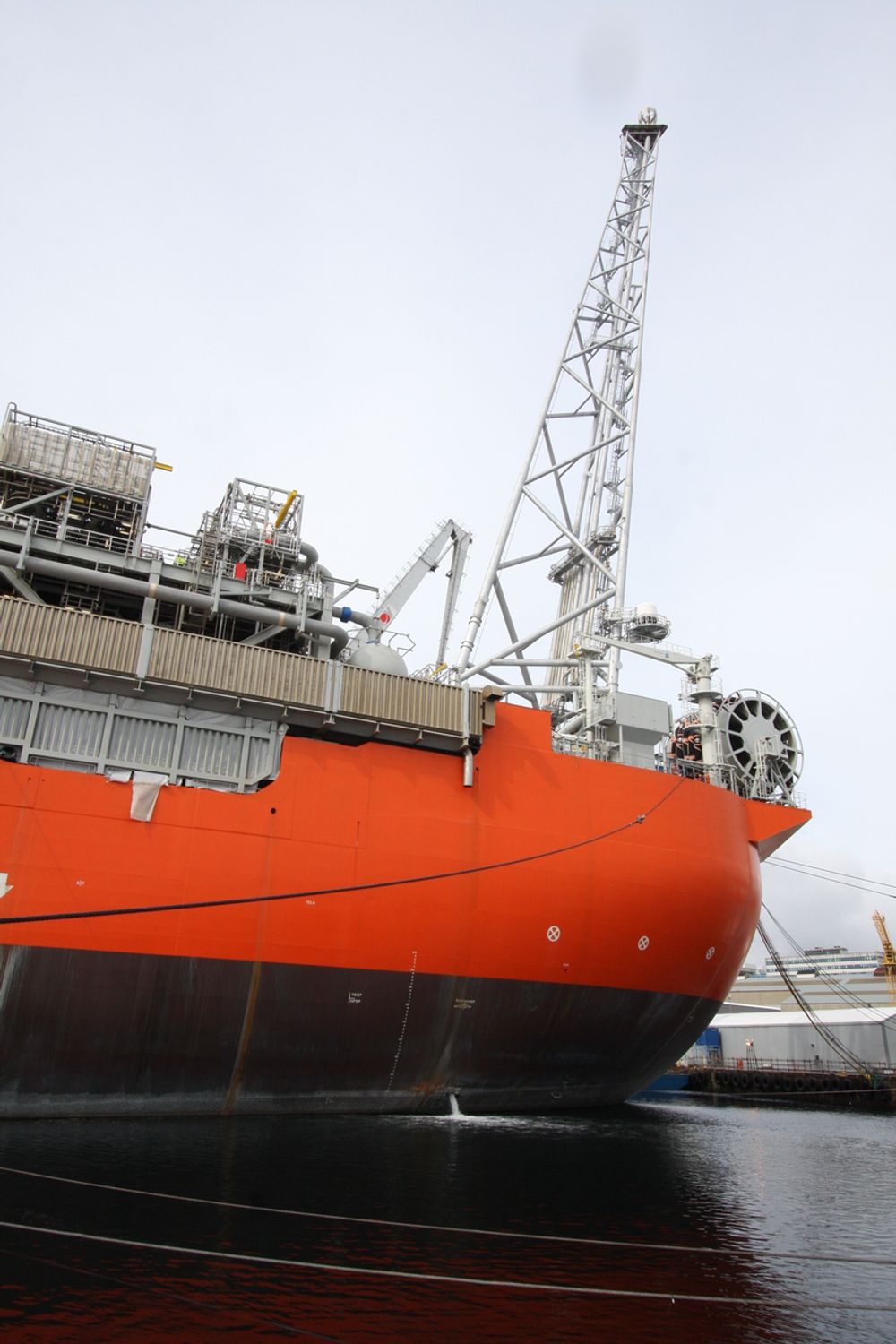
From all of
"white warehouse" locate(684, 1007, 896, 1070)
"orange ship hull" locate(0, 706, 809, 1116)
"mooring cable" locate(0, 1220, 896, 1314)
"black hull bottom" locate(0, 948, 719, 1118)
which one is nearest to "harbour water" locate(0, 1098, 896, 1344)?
"mooring cable" locate(0, 1220, 896, 1314)

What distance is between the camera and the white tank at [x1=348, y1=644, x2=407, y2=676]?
19.8m

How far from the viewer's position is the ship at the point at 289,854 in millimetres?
14320

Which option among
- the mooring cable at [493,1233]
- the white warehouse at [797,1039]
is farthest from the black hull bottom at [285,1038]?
the white warehouse at [797,1039]

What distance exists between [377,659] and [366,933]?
21.9ft

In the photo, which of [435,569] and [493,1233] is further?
[435,569]

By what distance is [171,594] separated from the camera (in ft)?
55.8

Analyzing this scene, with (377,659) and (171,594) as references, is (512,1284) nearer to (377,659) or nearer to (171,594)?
(171,594)

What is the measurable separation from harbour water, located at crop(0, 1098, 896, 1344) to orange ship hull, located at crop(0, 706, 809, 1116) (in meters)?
1.58

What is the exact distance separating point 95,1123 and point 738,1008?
147 ft

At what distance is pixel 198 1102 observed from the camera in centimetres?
1478

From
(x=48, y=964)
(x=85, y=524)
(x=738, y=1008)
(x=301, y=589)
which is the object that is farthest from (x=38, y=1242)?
(x=738, y=1008)

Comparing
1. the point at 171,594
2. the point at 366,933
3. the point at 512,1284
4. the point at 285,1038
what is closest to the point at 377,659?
the point at 171,594

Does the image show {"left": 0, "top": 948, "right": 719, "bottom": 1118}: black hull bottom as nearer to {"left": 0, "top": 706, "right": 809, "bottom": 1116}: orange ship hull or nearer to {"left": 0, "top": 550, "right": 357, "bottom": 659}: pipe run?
{"left": 0, "top": 706, "right": 809, "bottom": 1116}: orange ship hull

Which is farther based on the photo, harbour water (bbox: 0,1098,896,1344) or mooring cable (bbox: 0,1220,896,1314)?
mooring cable (bbox: 0,1220,896,1314)
